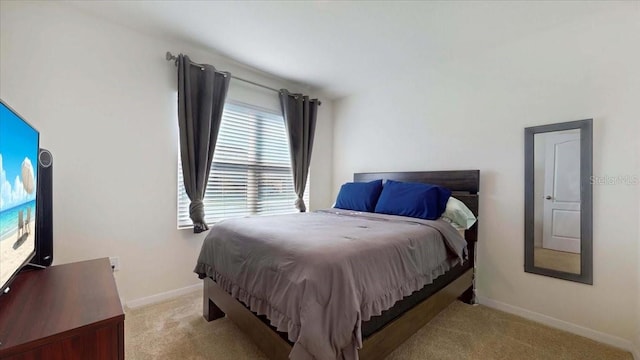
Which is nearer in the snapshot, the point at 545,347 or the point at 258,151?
the point at 545,347

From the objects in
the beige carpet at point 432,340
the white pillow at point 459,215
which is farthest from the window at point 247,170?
the white pillow at point 459,215

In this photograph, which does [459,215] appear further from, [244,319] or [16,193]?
[16,193]

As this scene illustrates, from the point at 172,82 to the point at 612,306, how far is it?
4047mm

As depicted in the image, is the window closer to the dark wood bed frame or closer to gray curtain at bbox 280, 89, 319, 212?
gray curtain at bbox 280, 89, 319, 212

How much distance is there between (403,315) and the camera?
1.60 m

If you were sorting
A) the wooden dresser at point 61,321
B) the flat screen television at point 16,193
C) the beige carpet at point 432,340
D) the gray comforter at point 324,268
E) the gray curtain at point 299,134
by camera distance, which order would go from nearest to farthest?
the wooden dresser at point 61,321 → the flat screen television at point 16,193 → the gray comforter at point 324,268 → the beige carpet at point 432,340 → the gray curtain at point 299,134

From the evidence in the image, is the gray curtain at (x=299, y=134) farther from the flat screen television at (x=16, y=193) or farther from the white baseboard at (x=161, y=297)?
Answer: the flat screen television at (x=16, y=193)

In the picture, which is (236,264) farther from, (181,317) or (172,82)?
(172,82)

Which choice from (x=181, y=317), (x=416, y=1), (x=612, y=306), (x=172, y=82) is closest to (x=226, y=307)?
(x=181, y=317)

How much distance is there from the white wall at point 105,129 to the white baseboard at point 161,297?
0.04 metres

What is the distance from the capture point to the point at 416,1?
189 centimetres

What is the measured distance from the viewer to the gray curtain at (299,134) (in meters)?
3.44

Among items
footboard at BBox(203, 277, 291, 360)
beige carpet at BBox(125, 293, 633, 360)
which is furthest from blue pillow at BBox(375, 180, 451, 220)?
footboard at BBox(203, 277, 291, 360)

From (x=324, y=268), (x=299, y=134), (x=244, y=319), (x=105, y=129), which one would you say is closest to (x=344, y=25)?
(x=299, y=134)
